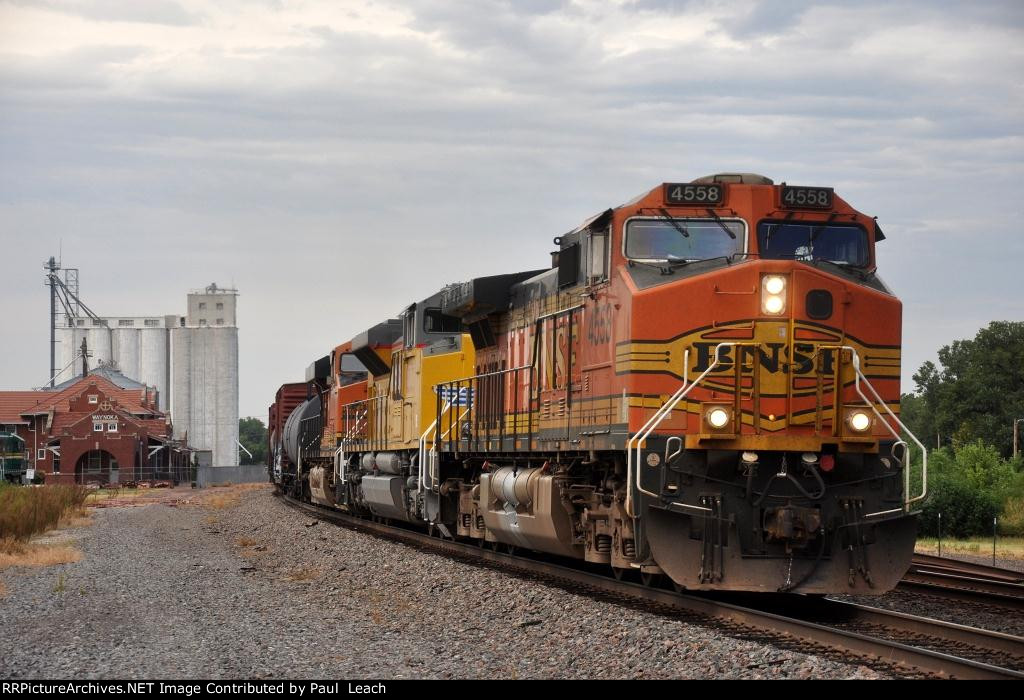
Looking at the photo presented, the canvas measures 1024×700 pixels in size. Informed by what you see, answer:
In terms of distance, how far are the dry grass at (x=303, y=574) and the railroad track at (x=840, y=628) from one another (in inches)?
107

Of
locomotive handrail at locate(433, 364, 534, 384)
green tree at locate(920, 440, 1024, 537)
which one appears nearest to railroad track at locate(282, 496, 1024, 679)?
locomotive handrail at locate(433, 364, 534, 384)

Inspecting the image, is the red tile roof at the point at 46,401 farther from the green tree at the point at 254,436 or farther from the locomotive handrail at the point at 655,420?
the locomotive handrail at the point at 655,420

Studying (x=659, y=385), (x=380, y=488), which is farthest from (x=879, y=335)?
(x=380, y=488)

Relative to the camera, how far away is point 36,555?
60.6 feet

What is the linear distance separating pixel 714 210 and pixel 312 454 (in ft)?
75.1

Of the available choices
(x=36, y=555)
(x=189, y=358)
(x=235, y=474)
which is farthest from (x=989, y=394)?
(x=189, y=358)

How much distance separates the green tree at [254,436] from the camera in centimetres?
15912

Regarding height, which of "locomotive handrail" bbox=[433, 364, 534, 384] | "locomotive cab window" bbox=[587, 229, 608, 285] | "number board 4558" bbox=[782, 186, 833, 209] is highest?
"number board 4558" bbox=[782, 186, 833, 209]

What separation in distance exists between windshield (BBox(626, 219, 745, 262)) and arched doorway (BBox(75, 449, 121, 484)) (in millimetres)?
70338

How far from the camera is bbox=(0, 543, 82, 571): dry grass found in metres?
17.4

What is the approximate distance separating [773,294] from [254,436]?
176m

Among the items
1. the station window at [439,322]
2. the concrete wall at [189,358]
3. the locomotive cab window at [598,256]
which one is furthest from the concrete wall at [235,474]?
the locomotive cab window at [598,256]

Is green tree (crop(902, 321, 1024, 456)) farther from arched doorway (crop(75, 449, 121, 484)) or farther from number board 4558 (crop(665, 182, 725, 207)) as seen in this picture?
number board 4558 (crop(665, 182, 725, 207))

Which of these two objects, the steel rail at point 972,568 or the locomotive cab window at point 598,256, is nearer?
the locomotive cab window at point 598,256
